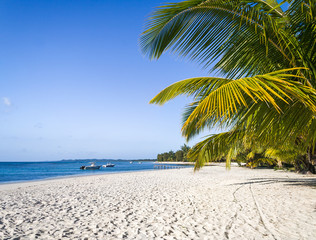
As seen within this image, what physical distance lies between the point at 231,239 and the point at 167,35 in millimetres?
3409

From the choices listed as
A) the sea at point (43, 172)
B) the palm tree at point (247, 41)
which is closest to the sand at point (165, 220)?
the palm tree at point (247, 41)

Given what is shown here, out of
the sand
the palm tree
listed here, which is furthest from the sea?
the palm tree

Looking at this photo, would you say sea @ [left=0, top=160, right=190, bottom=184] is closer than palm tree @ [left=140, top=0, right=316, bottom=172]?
No

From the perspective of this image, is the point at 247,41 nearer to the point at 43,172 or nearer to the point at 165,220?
the point at 165,220

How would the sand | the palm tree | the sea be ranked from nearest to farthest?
the palm tree → the sand → the sea

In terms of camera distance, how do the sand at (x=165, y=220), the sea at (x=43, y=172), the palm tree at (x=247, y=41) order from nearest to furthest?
the palm tree at (x=247, y=41) < the sand at (x=165, y=220) < the sea at (x=43, y=172)

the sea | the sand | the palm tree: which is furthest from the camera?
the sea

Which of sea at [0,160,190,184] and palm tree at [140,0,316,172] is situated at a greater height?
palm tree at [140,0,316,172]

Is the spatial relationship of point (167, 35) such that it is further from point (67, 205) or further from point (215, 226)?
point (67, 205)

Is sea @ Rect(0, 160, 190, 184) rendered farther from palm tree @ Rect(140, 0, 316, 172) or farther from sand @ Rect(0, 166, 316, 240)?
palm tree @ Rect(140, 0, 316, 172)

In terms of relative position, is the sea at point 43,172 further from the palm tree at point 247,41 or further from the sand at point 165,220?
the palm tree at point 247,41

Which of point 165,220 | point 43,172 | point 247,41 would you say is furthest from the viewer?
point 43,172

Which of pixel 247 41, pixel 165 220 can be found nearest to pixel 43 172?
pixel 165 220

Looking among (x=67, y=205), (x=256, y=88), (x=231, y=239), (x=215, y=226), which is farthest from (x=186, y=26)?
(x=67, y=205)
